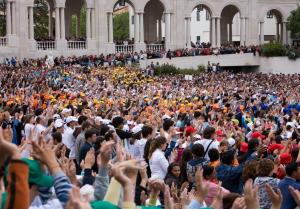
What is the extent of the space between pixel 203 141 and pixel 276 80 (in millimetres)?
36147

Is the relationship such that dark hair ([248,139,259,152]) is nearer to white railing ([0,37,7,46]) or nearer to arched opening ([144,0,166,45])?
white railing ([0,37,7,46])

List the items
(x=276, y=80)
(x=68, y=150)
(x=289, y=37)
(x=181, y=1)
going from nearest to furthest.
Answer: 1. (x=68, y=150)
2. (x=276, y=80)
3. (x=181, y=1)
4. (x=289, y=37)

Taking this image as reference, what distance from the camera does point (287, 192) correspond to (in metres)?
8.20

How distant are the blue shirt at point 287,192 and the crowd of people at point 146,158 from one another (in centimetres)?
1

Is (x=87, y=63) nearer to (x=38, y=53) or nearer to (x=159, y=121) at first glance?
(x=38, y=53)

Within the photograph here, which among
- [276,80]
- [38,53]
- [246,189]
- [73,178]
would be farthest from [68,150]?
[38,53]

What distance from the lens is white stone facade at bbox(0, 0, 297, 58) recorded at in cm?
5578

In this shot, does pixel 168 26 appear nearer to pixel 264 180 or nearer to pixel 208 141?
pixel 208 141

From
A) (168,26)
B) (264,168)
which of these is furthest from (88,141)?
(168,26)

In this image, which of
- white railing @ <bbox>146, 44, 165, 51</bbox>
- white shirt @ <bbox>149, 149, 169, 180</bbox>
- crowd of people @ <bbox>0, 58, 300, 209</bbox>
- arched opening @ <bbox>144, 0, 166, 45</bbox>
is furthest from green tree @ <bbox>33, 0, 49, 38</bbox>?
white shirt @ <bbox>149, 149, 169, 180</bbox>

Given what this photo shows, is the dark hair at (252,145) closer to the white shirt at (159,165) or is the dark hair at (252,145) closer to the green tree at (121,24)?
the white shirt at (159,165)

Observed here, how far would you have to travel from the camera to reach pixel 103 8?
60.6m

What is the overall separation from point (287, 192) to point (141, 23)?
182 feet

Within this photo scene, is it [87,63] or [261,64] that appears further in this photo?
[261,64]
